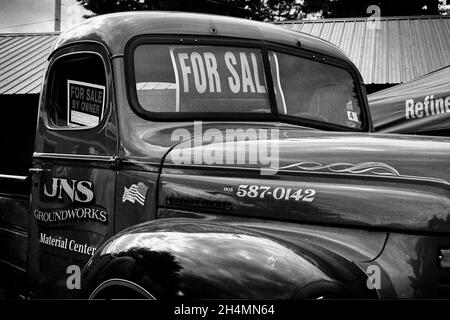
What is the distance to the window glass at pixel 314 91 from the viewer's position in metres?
3.07

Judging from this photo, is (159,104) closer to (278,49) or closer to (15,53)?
(278,49)

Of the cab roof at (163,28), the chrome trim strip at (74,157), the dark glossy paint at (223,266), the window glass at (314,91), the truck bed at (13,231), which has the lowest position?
the truck bed at (13,231)

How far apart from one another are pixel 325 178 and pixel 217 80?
0.90 meters

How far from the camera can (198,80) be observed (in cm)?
292

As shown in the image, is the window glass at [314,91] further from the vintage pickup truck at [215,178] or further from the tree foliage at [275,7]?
the tree foliage at [275,7]

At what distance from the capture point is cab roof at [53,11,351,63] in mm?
3047

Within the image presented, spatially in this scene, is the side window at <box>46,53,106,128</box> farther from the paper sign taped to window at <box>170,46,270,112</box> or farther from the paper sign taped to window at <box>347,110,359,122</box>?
the paper sign taped to window at <box>347,110,359,122</box>

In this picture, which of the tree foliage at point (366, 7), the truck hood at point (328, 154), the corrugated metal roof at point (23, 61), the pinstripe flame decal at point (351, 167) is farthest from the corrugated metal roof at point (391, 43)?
the tree foliage at point (366, 7)

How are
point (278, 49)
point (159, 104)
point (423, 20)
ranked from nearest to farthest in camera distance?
point (159, 104), point (278, 49), point (423, 20)

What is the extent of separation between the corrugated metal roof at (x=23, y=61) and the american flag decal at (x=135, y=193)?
963 centimetres
